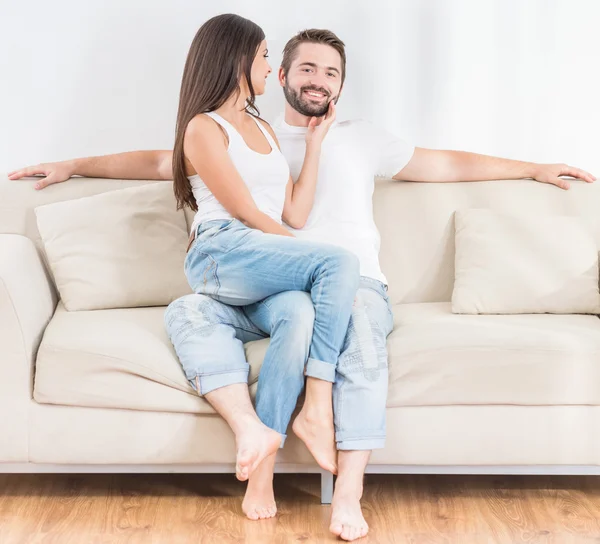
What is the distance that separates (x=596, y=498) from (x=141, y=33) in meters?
2.14

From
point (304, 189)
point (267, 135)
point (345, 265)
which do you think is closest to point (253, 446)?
point (345, 265)

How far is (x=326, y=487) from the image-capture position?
207 centimetres

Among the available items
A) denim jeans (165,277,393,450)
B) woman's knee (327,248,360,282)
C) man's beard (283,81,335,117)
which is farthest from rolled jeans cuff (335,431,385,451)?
man's beard (283,81,335,117)

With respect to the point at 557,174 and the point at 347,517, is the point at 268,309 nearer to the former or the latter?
the point at 347,517

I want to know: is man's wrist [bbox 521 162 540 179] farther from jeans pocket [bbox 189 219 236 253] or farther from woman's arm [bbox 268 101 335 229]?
jeans pocket [bbox 189 219 236 253]

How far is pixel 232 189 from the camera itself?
86.1 inches

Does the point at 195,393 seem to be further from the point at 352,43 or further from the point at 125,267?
the point at 352,43

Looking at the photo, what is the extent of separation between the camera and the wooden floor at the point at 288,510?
1899mm

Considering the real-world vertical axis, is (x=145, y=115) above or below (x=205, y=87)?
below

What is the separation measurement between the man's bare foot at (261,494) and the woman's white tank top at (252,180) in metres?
0.69

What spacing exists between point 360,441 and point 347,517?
0.59 ft

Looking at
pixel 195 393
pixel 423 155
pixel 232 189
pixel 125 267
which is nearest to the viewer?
pixel 195 393

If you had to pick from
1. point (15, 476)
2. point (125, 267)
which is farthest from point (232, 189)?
point (15, 476)

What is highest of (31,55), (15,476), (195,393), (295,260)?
(31,55)
